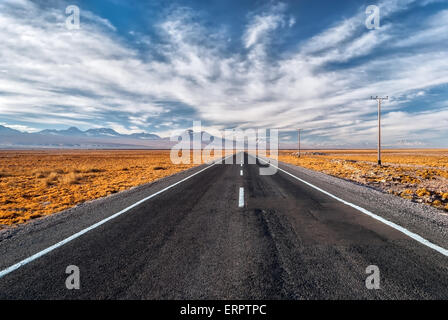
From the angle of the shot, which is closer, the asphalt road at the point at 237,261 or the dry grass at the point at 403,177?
the asphalt road at the point at 237,261

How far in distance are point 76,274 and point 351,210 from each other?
622 centimetres

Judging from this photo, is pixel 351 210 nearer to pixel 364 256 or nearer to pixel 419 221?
pixel 419 221

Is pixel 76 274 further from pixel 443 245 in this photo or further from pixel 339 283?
pixel 443 245

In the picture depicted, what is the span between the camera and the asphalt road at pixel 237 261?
8.15 feet

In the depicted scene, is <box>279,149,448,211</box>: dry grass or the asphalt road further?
<box>279,149,448,211</box>: dry grass

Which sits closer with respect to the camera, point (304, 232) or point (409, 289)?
point (409, 289)

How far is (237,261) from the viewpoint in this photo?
316cm

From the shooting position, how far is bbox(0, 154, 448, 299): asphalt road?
2.48 meters

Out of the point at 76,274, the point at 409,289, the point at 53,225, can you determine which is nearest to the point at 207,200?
the point at 53,225

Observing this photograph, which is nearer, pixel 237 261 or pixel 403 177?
pixel 237 261

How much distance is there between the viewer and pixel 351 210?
19.2ft
